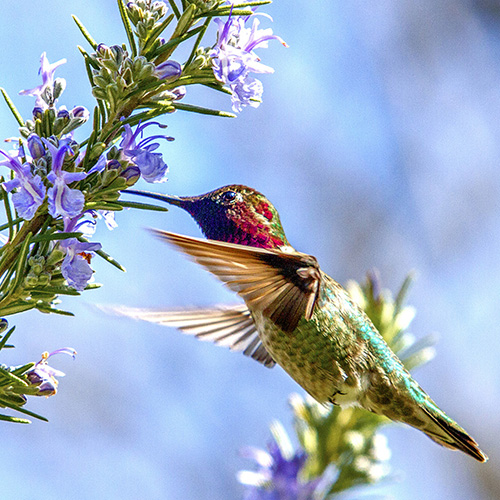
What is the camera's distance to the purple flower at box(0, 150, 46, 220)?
61.3 inches

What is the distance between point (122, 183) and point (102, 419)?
698 cm

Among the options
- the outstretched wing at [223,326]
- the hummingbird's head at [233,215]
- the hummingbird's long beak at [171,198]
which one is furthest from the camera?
the outstretched wing at [223,326]

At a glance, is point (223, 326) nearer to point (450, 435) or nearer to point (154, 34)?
point (450, 435)

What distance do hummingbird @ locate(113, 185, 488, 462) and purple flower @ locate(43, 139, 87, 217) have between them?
22.7 inches

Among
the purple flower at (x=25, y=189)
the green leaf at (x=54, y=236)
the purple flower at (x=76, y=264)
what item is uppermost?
the purple flower at (x=25, y=189)

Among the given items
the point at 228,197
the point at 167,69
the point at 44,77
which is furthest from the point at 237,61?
the point at 228,197

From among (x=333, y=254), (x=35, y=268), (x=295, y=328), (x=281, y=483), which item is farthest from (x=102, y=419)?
(x=35, y=268)

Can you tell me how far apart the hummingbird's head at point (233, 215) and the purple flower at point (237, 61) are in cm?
61

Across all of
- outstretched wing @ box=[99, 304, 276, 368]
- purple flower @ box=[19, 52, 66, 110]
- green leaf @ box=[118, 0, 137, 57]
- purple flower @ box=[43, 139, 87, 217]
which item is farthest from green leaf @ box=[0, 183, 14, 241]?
outstretched wing @ box=[99, 304, 276, 368]

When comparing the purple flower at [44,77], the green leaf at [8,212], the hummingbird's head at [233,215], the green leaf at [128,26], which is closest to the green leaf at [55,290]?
the green leaf at [8,212]

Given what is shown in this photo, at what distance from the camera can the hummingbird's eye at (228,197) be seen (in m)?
2.45

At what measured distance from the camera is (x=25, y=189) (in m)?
1.60

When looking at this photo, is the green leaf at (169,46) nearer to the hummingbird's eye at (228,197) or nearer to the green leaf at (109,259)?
the green leaf at (109,259)

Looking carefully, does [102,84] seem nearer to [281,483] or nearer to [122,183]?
[122,183]
